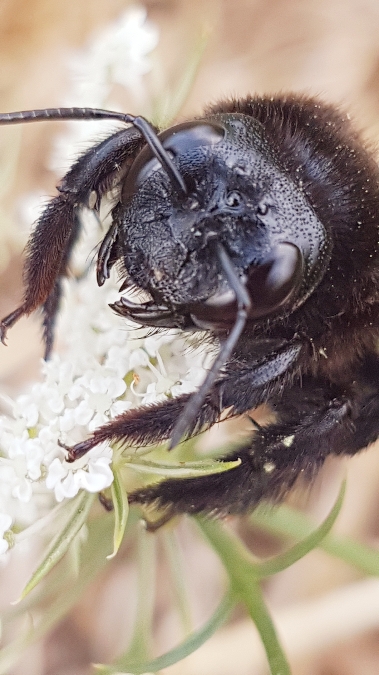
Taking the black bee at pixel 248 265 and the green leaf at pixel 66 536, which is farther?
the green leaf at pixel 66 536

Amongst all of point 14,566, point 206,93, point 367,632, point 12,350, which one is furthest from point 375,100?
point 14,566

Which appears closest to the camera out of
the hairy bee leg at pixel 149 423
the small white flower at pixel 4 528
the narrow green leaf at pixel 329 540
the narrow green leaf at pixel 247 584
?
the hairy bee leg at pixel 149 423

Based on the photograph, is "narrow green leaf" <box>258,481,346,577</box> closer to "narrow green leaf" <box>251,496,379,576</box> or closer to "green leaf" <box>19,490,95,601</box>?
"narrow green leaf" <box>251,496,379,576</box>

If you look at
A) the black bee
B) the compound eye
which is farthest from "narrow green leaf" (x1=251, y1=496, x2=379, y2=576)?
the compound eye

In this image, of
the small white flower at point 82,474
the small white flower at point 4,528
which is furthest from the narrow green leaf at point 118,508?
the small white flower at point 4,528

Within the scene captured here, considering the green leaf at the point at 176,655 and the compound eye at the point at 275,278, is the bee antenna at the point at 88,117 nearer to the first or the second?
the compound eye at the point at 275,278
